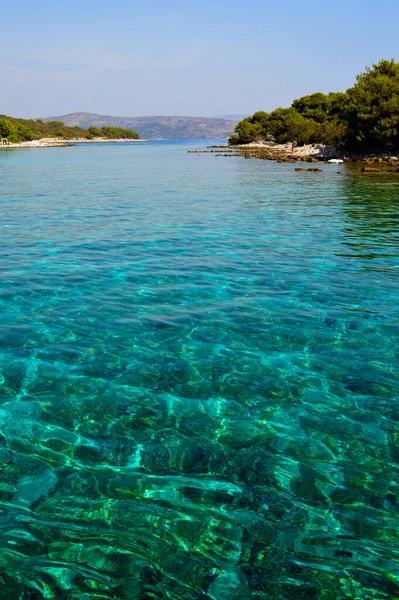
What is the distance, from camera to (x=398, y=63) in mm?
78750

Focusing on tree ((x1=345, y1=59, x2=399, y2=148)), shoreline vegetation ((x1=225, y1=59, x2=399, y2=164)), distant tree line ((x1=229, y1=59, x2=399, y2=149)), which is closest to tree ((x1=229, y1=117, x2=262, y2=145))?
shoreline vegetation ((x1=225, y1=59, x2=399, y2=164))

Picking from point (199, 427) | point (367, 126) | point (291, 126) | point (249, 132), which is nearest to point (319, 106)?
point (291, 126)

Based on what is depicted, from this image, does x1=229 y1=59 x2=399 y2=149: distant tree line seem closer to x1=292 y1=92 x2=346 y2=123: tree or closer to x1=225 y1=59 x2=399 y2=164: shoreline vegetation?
x1=225 y1=59 x2=399 y2=164: shoreline vegetation

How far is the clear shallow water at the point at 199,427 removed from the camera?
505cm

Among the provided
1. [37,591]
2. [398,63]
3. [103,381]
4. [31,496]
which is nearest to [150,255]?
[103,381]

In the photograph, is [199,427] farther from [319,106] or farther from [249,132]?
[249,132]

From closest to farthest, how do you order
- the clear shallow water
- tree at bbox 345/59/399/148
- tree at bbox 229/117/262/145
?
1. the clear shallow water
2. tree at bbox 345/59/399/148
3. tree at bbox 229/117/262/145

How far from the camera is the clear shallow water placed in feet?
16.6

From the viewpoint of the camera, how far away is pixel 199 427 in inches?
301

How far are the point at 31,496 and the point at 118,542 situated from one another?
153cm

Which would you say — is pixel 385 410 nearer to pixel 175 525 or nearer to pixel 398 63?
pixel 175 525

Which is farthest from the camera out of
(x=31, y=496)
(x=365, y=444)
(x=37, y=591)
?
(x=365, y=444)

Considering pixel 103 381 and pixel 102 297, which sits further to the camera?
pixel 102 297

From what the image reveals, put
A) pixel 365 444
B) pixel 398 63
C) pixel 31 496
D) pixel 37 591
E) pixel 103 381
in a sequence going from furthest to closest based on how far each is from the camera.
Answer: pixel 398 63, pixel 103 381, pixel 365 444, pixel 31 496, pixel 37 591
